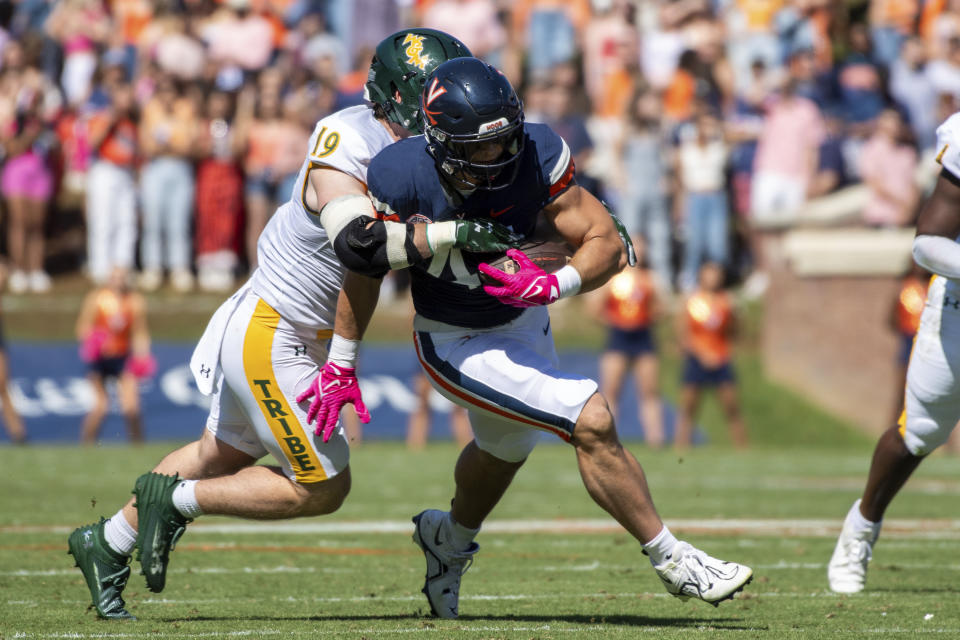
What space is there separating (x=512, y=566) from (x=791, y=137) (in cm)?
964

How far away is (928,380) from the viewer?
16.9 feet

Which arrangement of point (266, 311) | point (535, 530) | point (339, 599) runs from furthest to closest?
point (535, 530) < point (339, 599) < point (266, 311)

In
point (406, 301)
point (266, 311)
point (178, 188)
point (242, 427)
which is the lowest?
point (406, 301)

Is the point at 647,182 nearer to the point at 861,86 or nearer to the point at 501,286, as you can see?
the point at 861,86

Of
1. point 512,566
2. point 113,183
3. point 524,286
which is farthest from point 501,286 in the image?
point 113,183

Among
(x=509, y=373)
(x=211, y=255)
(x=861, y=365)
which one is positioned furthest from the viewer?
(x=211, y=255)

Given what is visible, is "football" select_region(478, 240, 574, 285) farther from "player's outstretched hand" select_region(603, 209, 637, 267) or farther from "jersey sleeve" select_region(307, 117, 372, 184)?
"jersey sleeve" select_region(307, 117, 372, 184)

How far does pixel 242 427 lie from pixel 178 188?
36.4 ft

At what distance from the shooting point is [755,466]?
1112 cm

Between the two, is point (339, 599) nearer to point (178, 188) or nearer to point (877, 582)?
point (877, 582)

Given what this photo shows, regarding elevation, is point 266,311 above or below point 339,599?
above

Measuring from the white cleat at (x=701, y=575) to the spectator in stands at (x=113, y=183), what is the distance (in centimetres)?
1121

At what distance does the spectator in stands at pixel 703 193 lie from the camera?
14766 millimetres

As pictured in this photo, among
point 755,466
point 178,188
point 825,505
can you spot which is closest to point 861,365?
point 755,466
